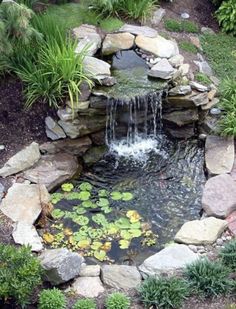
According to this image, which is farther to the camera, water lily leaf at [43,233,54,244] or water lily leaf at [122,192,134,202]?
water lily leaf at [122,192,134,202]

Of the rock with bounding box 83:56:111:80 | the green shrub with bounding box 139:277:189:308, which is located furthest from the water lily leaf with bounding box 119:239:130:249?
the rock with bounding box 83:56:111:80

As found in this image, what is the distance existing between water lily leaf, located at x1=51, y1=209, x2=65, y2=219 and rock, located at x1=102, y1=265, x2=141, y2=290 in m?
1.10

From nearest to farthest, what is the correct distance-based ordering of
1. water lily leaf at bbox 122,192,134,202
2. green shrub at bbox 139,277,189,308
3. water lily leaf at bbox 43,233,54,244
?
green shrub at bbox 139,277,189,308 → water lily leaf at bbox 43,233,54,244 → water lily leaf at bbox 122,192,134,202

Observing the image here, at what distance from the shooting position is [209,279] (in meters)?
5.73

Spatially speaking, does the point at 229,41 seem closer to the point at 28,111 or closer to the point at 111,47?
the point at 111,47

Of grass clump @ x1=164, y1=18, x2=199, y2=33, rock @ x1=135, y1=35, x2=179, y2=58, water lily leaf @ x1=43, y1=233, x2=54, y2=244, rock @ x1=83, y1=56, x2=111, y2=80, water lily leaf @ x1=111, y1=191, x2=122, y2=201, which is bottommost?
water lily leaf @ x1=43, y1=233, x2=54, y2=244

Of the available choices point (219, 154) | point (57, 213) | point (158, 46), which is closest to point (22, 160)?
point (57, 213)

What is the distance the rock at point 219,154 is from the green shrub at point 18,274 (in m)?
3.00

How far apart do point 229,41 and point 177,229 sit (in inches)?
153

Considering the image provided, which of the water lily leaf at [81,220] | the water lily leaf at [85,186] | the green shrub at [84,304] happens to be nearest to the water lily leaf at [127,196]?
the water lily leaf at [85,186]

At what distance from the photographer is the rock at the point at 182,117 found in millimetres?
8289

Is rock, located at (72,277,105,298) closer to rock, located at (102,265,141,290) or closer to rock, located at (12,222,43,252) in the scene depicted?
rock, located at (102,265,141,290)

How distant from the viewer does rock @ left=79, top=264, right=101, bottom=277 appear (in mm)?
6039

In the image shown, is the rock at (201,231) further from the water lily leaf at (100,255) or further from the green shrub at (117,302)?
the green shrub at (117,302)
